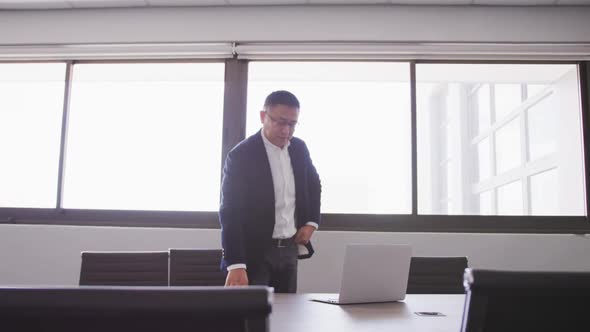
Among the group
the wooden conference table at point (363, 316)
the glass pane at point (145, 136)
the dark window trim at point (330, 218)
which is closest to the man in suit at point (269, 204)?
the wooden conference table at point (363, 316)

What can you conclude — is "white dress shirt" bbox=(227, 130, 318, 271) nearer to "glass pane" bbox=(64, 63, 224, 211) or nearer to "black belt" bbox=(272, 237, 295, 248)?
"black belt" bbox=(272, 237, 295, 248)

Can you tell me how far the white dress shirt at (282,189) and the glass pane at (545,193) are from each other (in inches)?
92.6

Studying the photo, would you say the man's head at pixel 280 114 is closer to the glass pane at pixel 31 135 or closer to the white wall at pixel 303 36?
the white wall at pixel 303 36

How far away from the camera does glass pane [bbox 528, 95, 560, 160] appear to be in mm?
4415

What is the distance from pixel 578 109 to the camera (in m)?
3.96

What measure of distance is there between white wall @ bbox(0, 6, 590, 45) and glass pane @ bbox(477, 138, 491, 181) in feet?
13.8

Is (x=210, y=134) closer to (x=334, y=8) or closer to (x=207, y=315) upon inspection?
(x=334, y=8)

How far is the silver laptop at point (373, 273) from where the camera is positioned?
1.78 m

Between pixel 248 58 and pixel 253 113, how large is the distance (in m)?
0.43

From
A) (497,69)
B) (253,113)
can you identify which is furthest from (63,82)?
(497,69)

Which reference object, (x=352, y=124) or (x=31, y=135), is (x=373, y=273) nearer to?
(x=352, y=124)

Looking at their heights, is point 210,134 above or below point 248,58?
below

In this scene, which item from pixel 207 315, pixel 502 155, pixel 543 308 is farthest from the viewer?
pixel 502 155

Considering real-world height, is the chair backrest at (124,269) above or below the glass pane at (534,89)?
below
